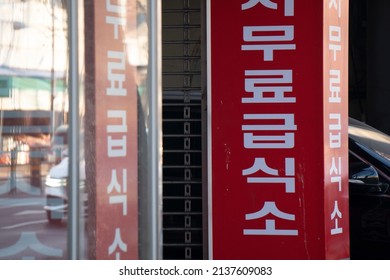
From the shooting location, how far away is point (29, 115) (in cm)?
449

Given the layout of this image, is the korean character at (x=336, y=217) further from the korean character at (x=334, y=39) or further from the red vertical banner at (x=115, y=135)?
the red vertical banner at (x=115, y=135)

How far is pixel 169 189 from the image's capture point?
711 cm

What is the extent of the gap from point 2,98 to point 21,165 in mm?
353

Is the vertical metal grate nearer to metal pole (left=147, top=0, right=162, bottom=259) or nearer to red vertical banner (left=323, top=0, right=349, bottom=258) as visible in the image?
red vertical banner (left=323, top=0, right=349, bottom=258)

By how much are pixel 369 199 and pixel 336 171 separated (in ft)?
8.45

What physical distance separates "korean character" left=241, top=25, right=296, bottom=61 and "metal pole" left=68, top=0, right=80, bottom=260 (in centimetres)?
155

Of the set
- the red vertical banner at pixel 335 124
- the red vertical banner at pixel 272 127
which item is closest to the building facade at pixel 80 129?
the red vertical banner at pixel 272 127

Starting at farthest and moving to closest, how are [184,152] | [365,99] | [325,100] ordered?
[365,99] → [184,152] → [325,100]

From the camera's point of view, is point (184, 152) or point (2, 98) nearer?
point (2, 98)

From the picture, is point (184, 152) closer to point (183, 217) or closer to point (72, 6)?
point (183, 217)

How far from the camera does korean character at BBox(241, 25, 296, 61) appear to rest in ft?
18.8

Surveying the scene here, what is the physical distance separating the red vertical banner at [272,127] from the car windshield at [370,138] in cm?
290

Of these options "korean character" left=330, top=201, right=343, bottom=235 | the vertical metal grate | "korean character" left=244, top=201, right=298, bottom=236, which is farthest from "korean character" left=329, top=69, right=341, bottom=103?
the vertical metal grate
